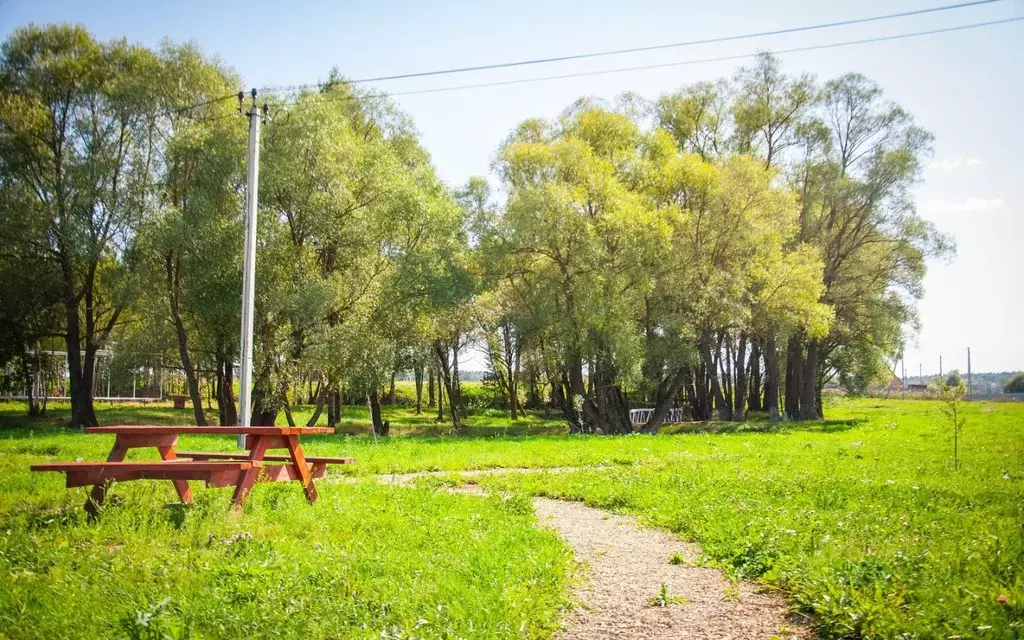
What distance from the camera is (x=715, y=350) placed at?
36375 mm

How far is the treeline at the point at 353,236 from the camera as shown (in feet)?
75.6

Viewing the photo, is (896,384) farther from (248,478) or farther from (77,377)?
(248,478)

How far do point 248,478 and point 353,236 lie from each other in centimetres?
1788

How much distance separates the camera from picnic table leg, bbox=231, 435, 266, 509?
24.0ft

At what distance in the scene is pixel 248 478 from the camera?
24.3ft

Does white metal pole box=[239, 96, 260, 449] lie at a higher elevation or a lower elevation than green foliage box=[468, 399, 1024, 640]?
higher

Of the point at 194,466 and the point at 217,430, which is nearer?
the point at 194,466

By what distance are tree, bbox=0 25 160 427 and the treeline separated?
74 millimetres

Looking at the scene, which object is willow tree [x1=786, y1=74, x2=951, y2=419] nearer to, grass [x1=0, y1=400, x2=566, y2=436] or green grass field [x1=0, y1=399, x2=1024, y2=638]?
grass [x1=0, y1=400, x2=566, y2=436]

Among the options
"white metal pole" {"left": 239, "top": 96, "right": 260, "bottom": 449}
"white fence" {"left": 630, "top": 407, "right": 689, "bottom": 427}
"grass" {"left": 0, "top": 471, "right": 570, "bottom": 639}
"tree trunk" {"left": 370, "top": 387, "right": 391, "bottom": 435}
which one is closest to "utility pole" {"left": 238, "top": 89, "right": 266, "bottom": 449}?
"white metal pole" {"left": 239, "top": 96, "right": 260, "bottom": 449}

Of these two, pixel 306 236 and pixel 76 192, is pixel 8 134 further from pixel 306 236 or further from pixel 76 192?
pixel 306 236

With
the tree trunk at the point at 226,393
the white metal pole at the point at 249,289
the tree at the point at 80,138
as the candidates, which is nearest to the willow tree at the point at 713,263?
the tree trunk at the point at 226,393

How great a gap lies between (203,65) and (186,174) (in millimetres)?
3988

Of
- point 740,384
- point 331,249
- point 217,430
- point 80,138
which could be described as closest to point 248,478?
point 217,430
